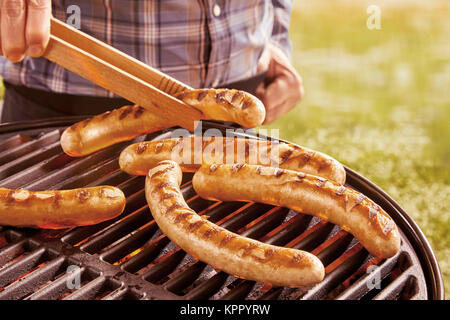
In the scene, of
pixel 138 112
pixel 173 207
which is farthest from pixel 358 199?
pixel 138 112

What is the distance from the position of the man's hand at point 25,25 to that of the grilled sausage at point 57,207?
501 mm

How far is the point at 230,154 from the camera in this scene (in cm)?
211

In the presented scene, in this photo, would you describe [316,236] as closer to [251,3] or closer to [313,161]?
[313,161]

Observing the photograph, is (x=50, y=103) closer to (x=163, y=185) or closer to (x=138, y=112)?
(x=138, y=112)

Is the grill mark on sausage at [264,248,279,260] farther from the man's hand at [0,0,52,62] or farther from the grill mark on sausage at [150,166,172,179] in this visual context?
the man's hand at [0,0,52,62]

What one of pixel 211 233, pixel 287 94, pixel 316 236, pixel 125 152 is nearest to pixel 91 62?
pixel 125 152

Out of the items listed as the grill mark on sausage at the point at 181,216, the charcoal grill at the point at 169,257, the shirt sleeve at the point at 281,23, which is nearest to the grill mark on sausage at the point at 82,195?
the charcoal grill at the point at 169,257

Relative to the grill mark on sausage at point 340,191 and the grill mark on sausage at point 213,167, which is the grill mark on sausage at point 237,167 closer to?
the grill mark on sausage at point 213,167

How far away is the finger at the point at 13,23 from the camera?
6.34 ft

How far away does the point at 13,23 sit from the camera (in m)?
1.94

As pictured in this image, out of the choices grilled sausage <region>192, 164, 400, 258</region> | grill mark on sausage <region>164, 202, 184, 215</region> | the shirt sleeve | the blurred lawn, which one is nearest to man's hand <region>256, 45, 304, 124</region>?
the shirt sleeve

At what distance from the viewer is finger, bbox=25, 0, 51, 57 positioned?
1.89 metres

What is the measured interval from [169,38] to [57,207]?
1.27 meters
